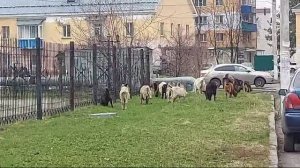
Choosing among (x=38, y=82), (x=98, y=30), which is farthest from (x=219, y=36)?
(x=38, y=82)

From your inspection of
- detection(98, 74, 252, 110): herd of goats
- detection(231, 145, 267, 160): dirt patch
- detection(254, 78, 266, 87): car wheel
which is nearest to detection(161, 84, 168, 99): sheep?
detection(98, 74, 252, 110): herd of goats

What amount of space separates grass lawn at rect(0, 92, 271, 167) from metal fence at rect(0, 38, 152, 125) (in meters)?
0.64

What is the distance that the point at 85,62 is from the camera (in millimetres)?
23281

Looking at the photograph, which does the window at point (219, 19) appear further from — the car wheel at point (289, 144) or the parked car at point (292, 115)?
the parked car at point (292, 115)

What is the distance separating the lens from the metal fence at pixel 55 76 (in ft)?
53.0

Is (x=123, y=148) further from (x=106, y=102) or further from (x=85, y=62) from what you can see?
(x=85, y=62)

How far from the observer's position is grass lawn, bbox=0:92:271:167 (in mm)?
10000

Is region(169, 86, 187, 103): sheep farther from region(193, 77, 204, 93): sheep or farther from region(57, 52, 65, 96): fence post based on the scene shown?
region(193, 77, 204, 93): sheep

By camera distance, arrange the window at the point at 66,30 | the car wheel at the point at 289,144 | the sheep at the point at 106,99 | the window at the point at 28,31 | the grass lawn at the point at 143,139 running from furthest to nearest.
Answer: the window at the point at 28,31, the window at the point at 66,30, the sheep at the point at 106,99, the car wheel at the point at 289,144, the grass lawn at the point at 143,139

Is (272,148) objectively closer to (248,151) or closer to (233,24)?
(248,151)

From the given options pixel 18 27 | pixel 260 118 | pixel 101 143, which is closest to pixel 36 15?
pixel 18 27

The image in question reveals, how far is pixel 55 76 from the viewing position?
64.0 feet

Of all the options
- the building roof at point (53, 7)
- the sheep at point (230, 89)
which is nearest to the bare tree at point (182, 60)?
the building roof at point (53, 7)

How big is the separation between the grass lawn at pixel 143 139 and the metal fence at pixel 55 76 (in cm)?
64
